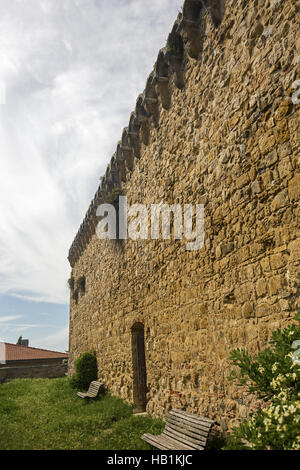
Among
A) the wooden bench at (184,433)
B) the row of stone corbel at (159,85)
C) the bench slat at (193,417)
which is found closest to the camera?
the wooden bench at (184,433)

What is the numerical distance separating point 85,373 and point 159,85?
353 inches

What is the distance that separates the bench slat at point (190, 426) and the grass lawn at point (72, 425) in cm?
51

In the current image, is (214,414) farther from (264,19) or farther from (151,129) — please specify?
(151,129)

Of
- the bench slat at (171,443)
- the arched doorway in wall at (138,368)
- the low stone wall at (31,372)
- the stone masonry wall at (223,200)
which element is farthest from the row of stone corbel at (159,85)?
the low stone wall at (31,372)

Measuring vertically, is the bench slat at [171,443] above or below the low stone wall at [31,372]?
above

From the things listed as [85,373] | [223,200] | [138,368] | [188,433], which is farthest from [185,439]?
[85,373]

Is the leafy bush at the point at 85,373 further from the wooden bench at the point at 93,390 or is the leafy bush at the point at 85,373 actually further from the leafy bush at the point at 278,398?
the leafy bush at the point at 278,398

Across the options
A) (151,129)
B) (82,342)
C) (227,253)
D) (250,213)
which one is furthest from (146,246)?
(82,342)

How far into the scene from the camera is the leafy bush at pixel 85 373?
36.4 feet

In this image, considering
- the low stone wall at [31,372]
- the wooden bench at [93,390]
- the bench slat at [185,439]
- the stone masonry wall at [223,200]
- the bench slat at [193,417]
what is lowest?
the low stone wall at [31,372]

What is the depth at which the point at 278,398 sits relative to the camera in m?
2.59

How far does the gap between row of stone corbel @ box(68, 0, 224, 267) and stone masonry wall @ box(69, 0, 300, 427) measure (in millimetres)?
48

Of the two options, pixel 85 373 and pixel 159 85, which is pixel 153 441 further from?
pixel 85 373
